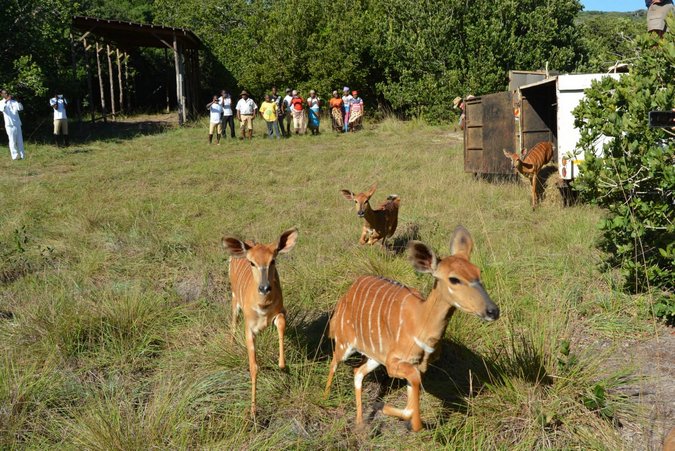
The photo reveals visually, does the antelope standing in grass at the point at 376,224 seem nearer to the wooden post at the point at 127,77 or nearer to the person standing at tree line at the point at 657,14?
the person standing at tree line at the point at 657,14

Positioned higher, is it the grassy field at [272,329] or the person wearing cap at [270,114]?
the person wearing cap at [270,114]

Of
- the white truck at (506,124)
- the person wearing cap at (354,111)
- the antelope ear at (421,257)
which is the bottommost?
the antelope ear at (421,257)

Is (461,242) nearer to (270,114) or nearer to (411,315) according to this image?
(411,315)

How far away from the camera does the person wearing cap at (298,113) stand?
21.9m

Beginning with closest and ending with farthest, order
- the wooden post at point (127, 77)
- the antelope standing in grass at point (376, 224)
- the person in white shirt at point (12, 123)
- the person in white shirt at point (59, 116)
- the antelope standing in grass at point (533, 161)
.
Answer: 1. the antelope standing in grass at point (376, 224)
2. the antelope standing in grass at point (533, 161)
3. the person in white shirt at point (12, 123)
4. the person in white shirt at point (59, 116)
5. the wooden post at point (127, 77)

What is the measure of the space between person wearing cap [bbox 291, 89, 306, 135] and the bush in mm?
16539

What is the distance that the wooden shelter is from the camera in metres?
22.4

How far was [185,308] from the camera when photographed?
236 inches

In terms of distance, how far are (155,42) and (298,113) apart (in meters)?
9.25

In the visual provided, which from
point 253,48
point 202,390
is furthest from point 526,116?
point 253,48

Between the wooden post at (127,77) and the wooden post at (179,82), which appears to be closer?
the wooden post at (179,82)

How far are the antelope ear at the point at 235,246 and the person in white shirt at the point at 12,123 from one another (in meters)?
13.7

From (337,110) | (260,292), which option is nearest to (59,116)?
(337,110)

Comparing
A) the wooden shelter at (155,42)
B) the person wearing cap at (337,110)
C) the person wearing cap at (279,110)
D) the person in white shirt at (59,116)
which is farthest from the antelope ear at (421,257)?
the wooden shelter at (155,42)
